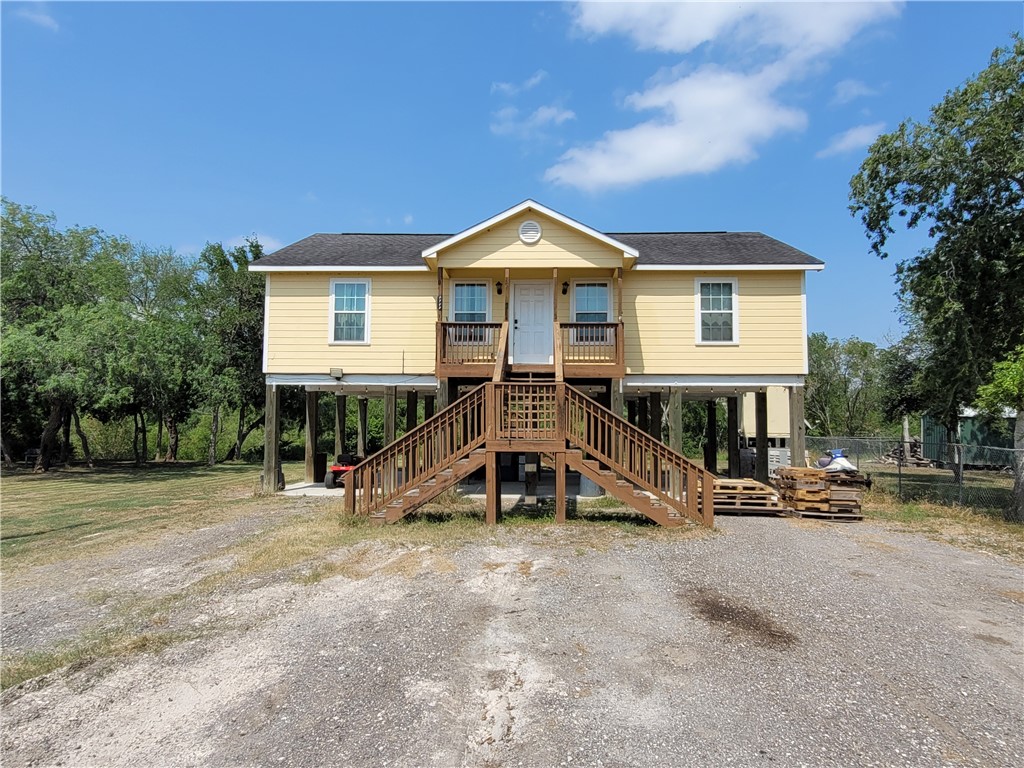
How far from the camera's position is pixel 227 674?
431 cm

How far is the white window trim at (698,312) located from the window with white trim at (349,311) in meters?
7.91

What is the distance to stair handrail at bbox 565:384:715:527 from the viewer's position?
9.34 m

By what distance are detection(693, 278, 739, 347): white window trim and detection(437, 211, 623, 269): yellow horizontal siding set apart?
2149mm

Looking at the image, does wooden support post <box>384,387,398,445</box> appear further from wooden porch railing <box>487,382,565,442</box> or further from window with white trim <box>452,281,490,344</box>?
wooden porch railing <box>487,382,565,442</box>

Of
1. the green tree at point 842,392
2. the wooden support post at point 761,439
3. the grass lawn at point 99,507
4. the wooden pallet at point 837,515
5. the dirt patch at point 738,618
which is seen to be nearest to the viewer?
the dirt patch at point 738,618

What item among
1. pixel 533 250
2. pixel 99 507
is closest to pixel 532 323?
pixel 533 250

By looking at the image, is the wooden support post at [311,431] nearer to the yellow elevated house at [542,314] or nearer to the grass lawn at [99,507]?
the grass lawn at [99,507]

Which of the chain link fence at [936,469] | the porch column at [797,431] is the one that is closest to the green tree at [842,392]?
the chain link fence at [936,469]

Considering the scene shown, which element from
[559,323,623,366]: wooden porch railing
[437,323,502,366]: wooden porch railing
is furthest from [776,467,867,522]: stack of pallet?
[437,323,502,366]: wooden porch railing

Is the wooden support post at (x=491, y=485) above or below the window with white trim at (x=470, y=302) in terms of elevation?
below

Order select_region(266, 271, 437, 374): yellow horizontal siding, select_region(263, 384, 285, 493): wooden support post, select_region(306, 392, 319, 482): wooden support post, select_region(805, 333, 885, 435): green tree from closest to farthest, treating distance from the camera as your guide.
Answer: select_region(266, 271, 437, 374): yellow horizontal siding
select_region(263, 384, 285, 493): wooden support post
select_region(306, 392, 319, 482): wooden support post
select_region(805, 333, 885, 435): green tree

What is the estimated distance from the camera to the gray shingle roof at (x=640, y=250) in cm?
1341

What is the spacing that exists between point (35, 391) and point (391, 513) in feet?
60.0

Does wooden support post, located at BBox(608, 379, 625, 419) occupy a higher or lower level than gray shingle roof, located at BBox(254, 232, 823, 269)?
lower
